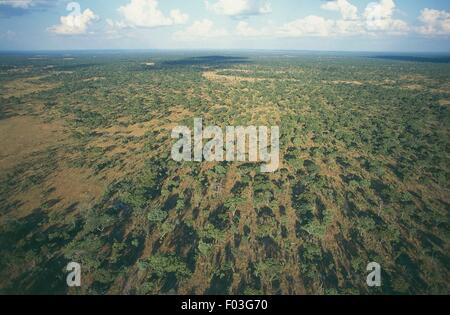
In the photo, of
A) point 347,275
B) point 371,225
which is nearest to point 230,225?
point 347,275
